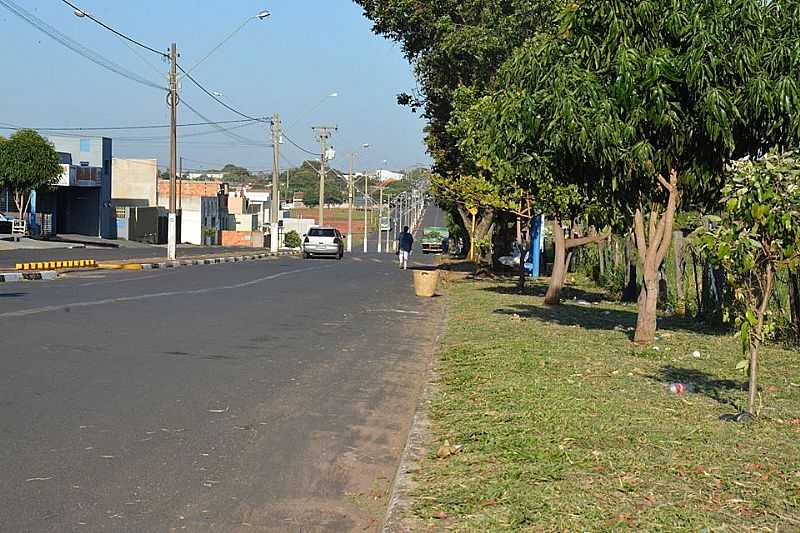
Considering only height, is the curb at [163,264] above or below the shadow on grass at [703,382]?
below

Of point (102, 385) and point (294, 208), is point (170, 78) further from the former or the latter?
point (294, 208)

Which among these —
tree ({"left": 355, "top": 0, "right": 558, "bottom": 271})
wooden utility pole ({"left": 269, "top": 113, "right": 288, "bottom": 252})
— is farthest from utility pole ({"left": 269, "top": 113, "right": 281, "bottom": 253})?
tree ({"left": 355, "top": 0, "right": 558, "bottom": 271})

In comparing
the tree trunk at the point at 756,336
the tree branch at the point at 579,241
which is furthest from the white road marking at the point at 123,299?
the tree trunk at the point at 756,336

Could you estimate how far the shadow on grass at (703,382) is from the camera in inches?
376

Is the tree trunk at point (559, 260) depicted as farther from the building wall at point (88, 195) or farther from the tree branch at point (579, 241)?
the building wall at point (88, 195)

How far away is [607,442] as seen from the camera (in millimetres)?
7520

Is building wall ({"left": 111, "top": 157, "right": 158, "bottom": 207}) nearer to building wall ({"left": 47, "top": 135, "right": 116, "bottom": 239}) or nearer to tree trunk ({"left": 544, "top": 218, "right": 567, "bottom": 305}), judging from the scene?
building wall ({"left": 47, "top": 135, "right": 116, "bottom": 239})

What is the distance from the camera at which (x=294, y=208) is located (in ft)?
535

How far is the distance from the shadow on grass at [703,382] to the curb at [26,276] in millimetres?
19269

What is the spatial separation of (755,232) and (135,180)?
84396 millimetres

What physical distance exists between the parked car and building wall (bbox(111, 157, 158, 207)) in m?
38.0

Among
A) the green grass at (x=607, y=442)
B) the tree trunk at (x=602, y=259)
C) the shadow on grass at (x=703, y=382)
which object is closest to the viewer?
the green grass at (x=607, y=442)

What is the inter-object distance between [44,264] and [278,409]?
25345 mm

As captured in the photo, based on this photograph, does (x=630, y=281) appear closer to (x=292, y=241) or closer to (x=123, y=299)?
(x=123, y=299)
